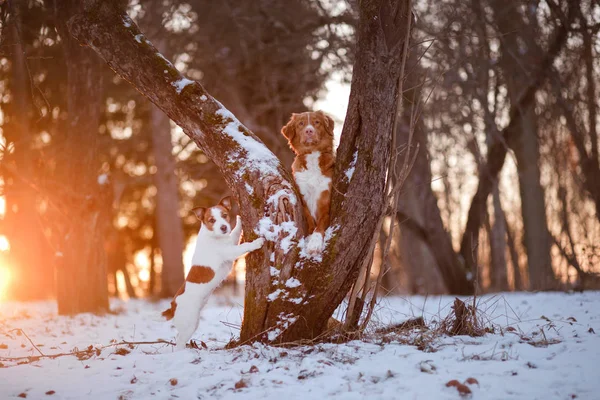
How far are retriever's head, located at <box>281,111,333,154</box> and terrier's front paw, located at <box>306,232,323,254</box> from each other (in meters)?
1.07

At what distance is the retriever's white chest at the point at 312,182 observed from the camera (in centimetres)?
591

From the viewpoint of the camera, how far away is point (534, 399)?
3953mm

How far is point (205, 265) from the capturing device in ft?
19.7

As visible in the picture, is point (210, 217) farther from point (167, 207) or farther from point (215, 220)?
point (167, 207)

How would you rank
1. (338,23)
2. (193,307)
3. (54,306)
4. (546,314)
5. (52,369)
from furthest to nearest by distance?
1. (54,306)
2. (338,23)
3. (546,314)
4. (193,307)
5. (52,369)

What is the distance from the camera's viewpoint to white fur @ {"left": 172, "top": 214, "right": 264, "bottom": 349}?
233 inches

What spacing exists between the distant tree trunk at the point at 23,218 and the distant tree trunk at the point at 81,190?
3542mm

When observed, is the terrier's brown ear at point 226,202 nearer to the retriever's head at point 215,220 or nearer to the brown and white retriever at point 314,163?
the retriever's head at point 215,220

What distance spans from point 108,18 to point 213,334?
4.30 m

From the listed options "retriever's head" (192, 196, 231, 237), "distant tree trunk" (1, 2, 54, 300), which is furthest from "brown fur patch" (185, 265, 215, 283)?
"distant tree trunk" (1, 2, 54, 300)

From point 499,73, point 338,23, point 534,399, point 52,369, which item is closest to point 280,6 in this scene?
point 338,23

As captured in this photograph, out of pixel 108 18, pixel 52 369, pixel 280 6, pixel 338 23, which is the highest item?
pixel 280 6

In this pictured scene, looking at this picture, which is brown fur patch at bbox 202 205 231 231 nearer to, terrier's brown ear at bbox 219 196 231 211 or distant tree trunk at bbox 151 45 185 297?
terrier's brown ear at bbox 219 196 231 211

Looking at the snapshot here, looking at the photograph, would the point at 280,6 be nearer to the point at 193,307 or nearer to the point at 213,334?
the point at 213,334
